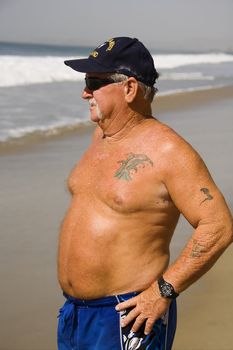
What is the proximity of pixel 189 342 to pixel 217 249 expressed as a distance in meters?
1.49

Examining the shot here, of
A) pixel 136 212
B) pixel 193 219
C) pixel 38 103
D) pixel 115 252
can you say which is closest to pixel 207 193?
pixel 193 219

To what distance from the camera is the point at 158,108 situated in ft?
45.3

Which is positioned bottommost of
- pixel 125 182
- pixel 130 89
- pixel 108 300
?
pixel 108 300

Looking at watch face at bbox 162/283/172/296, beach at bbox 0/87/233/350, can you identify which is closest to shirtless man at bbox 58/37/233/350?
watch face at bbox 162/283/172/296

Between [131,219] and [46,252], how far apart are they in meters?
2.53

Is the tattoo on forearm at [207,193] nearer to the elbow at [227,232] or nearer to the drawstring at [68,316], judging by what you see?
the elbow at [227,232]

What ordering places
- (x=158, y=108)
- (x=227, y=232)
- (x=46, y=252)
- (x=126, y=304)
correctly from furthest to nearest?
(x=158, y=108), (x=46, y=252), (x=126, y=304), (x=227, y=232)

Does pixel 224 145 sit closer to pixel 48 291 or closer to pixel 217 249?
pixel 48 291

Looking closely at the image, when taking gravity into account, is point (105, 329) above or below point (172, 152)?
below

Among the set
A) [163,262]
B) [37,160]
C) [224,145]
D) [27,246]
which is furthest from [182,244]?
[224,145]

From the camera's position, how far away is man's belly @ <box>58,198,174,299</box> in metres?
2.28

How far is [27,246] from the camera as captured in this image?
4.80m

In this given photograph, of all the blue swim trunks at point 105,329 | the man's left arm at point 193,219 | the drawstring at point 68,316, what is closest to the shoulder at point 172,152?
the man's left arm at point 193,219

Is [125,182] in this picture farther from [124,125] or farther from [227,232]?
[227,232]
